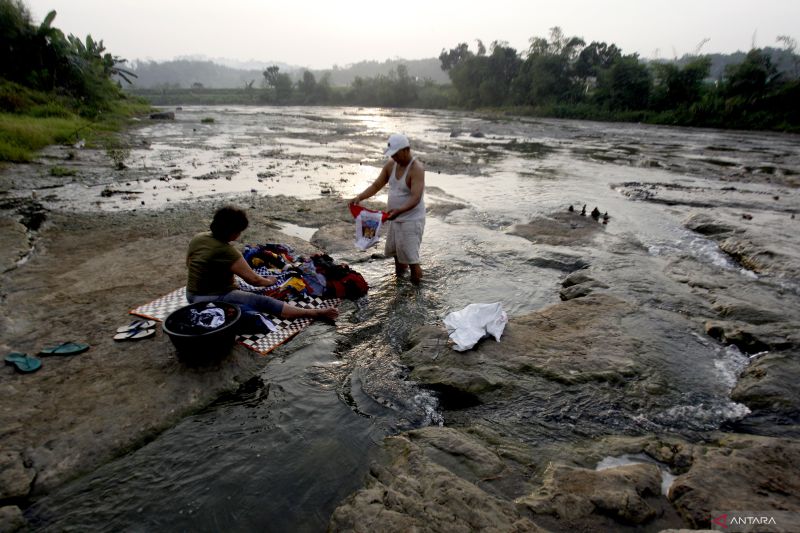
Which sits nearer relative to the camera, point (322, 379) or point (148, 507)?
point (148, 507)

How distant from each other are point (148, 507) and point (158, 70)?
216554 millimetres

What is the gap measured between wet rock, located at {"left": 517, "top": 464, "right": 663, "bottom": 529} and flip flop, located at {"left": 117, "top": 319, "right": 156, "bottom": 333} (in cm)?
394

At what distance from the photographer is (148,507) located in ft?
8.73

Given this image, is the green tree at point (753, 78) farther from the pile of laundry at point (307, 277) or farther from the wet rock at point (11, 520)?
the wet rock at point (11, 520)

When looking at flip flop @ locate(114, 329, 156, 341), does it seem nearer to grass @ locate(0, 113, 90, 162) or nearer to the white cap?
the white cap

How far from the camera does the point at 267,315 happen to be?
4914 mm

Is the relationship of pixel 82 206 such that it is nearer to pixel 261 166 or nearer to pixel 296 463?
pixel 261 166

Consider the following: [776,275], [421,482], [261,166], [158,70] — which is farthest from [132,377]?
[158,70]

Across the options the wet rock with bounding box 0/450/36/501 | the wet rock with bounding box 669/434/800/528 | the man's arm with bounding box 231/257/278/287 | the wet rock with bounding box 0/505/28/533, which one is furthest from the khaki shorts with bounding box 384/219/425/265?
the wet rock with bounding box 0/505/28/533

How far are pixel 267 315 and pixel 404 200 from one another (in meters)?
2.28

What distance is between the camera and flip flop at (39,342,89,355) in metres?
3.89

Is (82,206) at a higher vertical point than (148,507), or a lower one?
higher

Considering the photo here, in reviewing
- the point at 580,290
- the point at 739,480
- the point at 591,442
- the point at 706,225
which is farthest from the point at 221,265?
the point at 706,225

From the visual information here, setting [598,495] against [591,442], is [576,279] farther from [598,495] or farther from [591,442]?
[598,495]
